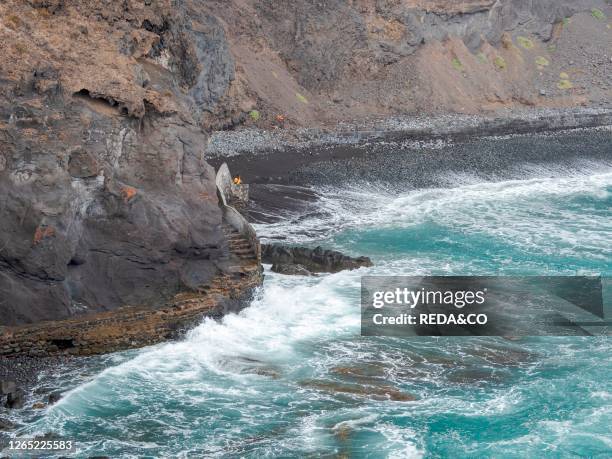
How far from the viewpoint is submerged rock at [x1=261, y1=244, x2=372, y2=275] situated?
1006 inches

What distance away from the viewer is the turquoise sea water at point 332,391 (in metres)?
16.3

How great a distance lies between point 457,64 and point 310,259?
28.7 m

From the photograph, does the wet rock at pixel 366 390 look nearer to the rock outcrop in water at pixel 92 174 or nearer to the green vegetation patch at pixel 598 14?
the rock outcrop in water at pixel 92 174

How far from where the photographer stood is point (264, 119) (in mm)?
41406

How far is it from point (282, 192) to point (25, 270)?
1496cm

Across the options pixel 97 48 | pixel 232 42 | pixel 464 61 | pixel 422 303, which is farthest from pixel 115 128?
pixel 464 61

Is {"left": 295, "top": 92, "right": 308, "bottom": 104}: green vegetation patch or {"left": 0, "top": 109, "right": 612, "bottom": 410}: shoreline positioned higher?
{"left": 295, "top": 92, "right": 308, "bottom": 104}: green vegetation patch

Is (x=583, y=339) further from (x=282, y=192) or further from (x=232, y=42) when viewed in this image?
(x=232, y=42)

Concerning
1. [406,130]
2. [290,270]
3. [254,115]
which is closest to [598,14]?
[406,130]

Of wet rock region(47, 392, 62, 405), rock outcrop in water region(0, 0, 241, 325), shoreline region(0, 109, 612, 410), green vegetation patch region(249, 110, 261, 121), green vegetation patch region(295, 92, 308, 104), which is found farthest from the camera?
green vegetation patch region(295, 92, 308, 104)

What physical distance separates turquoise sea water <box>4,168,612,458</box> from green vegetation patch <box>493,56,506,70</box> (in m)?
29.5

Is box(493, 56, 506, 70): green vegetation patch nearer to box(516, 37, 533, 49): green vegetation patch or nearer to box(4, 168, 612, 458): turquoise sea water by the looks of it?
box(516, 37, 533, 49): green vegetation patch

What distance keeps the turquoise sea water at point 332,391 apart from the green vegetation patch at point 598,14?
37.8 m

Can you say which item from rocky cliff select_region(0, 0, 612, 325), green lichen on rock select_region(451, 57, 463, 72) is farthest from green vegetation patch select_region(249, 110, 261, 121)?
green lichen on rock select_region(451, 57, 463, 72)
